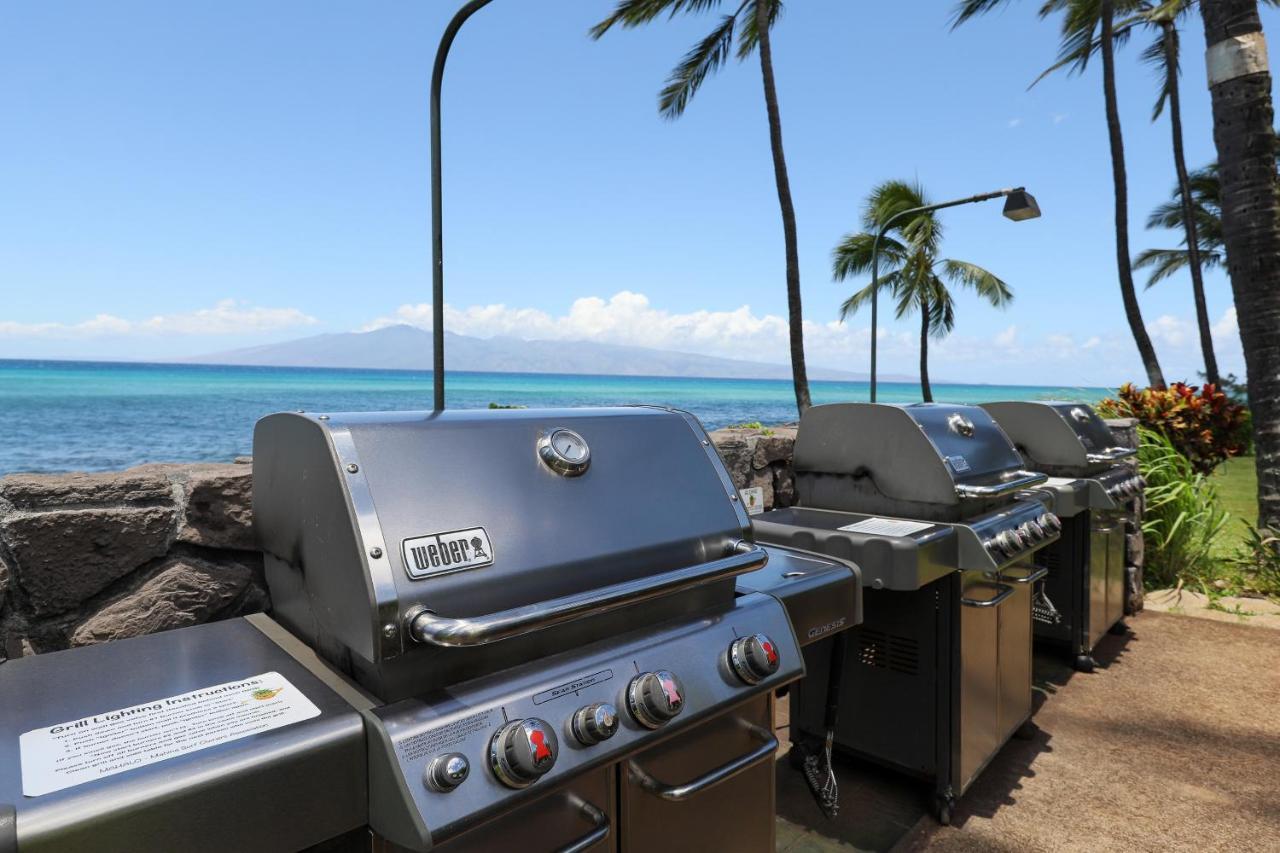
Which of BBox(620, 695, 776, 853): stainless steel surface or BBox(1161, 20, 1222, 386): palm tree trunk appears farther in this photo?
BBox(1161, 20, 1222, 386): palm tree trunk

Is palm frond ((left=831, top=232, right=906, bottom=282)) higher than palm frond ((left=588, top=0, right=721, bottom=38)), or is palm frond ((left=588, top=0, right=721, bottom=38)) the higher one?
palm frond ((left=588, top=0, right=721, bottom=38))

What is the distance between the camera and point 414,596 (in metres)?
1.03

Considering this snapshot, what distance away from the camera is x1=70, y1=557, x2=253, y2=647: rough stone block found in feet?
4.66

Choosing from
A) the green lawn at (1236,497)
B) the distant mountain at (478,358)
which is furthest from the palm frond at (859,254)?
the distant mountain at (478,358)

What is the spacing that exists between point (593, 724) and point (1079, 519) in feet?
11.7

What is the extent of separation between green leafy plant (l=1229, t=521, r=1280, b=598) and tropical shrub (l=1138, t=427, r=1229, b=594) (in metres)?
0.16

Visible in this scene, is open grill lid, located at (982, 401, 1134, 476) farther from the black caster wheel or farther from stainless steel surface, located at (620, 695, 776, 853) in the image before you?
stainless steel surface, located at (620, 695, 776, 853)

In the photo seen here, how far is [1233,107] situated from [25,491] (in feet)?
20.4

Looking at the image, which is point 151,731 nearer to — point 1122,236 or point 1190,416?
point 1190,416

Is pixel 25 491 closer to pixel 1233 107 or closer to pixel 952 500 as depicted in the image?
pixel 952 500

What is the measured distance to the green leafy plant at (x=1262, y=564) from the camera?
15.7 ft

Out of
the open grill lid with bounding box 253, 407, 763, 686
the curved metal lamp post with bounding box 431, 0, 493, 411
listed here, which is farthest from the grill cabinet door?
the curved metal lamp post with bounding box 431, 0, 493, 411

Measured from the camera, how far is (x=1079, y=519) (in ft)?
12.4

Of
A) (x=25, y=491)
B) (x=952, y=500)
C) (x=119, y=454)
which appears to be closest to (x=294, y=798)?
(x=25, y=491)
